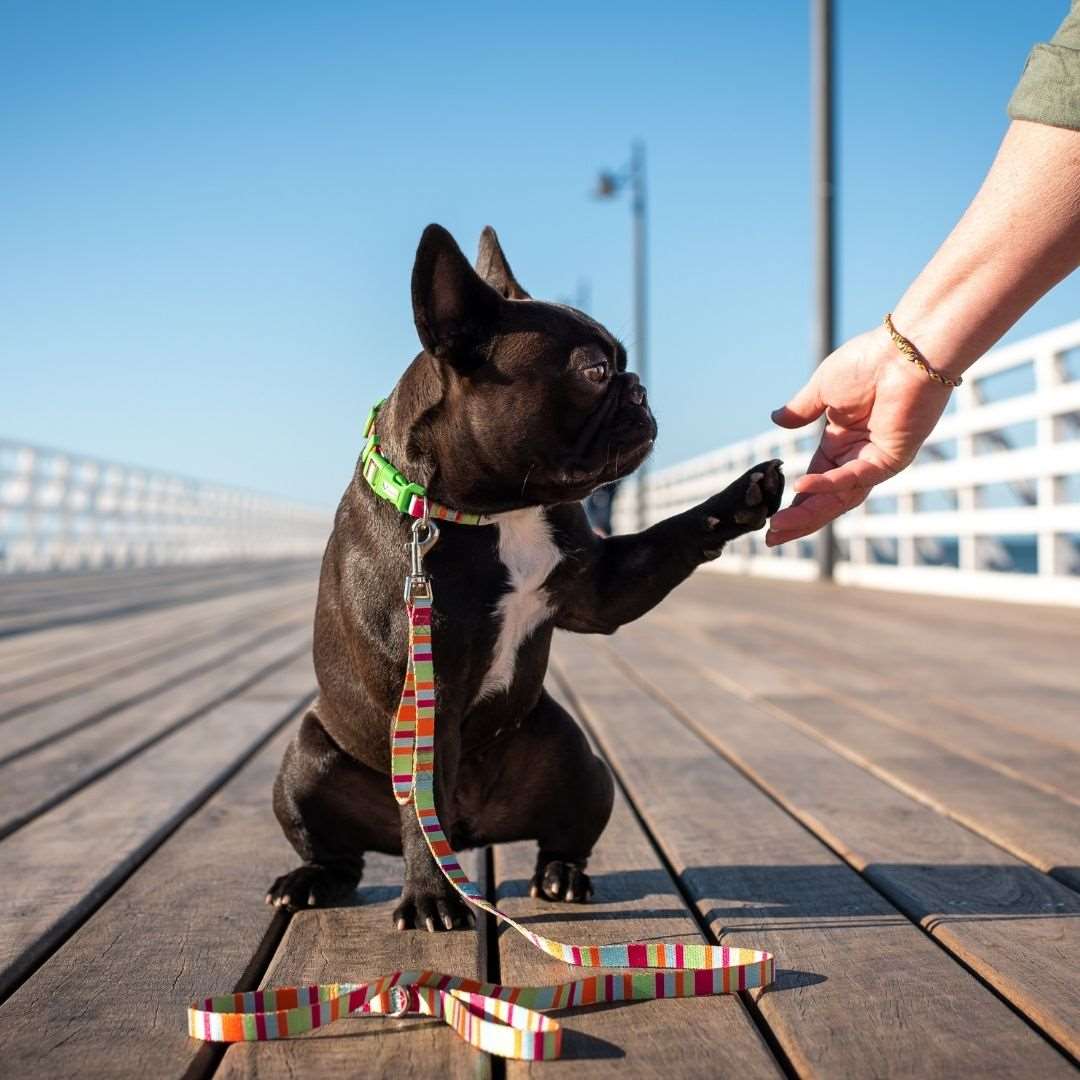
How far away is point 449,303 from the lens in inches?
72.2

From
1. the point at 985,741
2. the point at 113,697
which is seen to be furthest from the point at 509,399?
the point at 113,697

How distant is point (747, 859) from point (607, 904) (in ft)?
1.02

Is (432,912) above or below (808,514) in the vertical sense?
below

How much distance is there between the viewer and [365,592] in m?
1.83

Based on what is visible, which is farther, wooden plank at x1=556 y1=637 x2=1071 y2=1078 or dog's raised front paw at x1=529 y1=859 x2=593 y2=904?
dog's raised front paw at x1=529 y1=859 x2=593 y2=904

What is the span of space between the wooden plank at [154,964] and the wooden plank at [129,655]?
6.00 ft

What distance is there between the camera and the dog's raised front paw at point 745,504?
1.86m

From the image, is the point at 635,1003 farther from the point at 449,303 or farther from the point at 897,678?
the point at 897,678

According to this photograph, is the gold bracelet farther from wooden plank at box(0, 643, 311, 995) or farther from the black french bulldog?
wooden plank at box(0, 643, 311, 995)

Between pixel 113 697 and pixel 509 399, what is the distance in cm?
267

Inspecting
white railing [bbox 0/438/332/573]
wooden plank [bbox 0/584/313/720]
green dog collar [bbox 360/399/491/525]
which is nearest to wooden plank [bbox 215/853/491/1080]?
green dog collar [bbox 360/399/491/525]

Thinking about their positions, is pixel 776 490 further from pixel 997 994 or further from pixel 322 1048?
pixel 322 1048

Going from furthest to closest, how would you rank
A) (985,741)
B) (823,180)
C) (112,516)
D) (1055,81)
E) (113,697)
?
(112,516)
(823,180)
(113,697)
(985,741)
(1055,81)

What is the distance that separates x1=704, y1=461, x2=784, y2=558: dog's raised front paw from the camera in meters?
1.86
